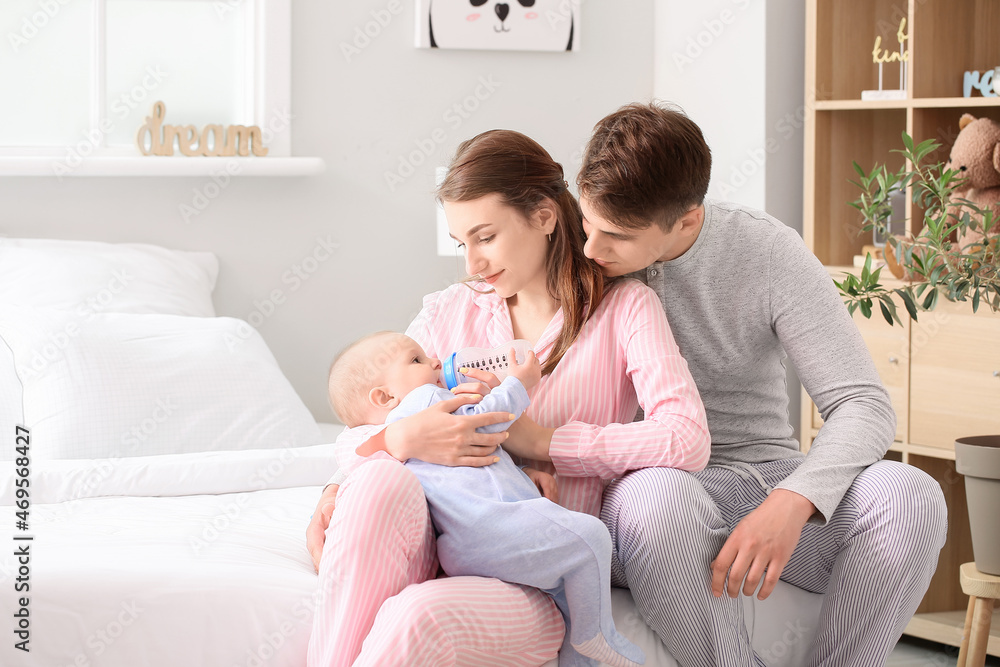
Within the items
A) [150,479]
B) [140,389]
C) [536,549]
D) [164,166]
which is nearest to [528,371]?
[536,549]

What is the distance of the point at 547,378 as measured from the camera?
150 centimetres

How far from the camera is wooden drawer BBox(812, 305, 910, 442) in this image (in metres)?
2.31

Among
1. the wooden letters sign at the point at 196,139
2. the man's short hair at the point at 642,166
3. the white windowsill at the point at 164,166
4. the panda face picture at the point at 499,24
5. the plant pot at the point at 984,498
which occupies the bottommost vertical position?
the plant pot at the point at 984,498

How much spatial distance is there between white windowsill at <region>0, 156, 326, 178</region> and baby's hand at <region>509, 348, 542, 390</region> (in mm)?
1494

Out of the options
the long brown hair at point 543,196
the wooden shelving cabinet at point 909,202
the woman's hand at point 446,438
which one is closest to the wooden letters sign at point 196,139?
the long brown hair at point 543,196

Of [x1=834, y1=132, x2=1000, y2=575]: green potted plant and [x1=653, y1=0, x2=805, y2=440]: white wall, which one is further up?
[x1=653, y1=0, x2=805, y2=440]: white wall

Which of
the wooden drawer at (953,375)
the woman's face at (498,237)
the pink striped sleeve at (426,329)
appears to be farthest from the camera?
the wooden drawer at (953,375)

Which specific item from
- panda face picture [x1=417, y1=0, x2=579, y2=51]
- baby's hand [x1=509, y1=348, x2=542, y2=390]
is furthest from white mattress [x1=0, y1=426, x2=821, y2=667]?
panda face picture [x1=417, y1=0, x2=579, y2=51]

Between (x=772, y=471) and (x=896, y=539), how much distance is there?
0.88ft

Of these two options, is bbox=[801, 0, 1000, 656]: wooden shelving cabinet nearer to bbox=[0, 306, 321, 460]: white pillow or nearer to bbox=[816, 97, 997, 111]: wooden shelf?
bbox=[816, 97, 997, 111]: wooden shelf

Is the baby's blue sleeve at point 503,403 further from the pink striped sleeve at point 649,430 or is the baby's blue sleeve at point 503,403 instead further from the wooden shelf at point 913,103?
the wooden shelf at point 913,103

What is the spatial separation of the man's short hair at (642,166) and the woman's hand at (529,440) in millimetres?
308

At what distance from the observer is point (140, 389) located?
201 cm

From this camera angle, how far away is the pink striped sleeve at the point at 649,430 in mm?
1351
